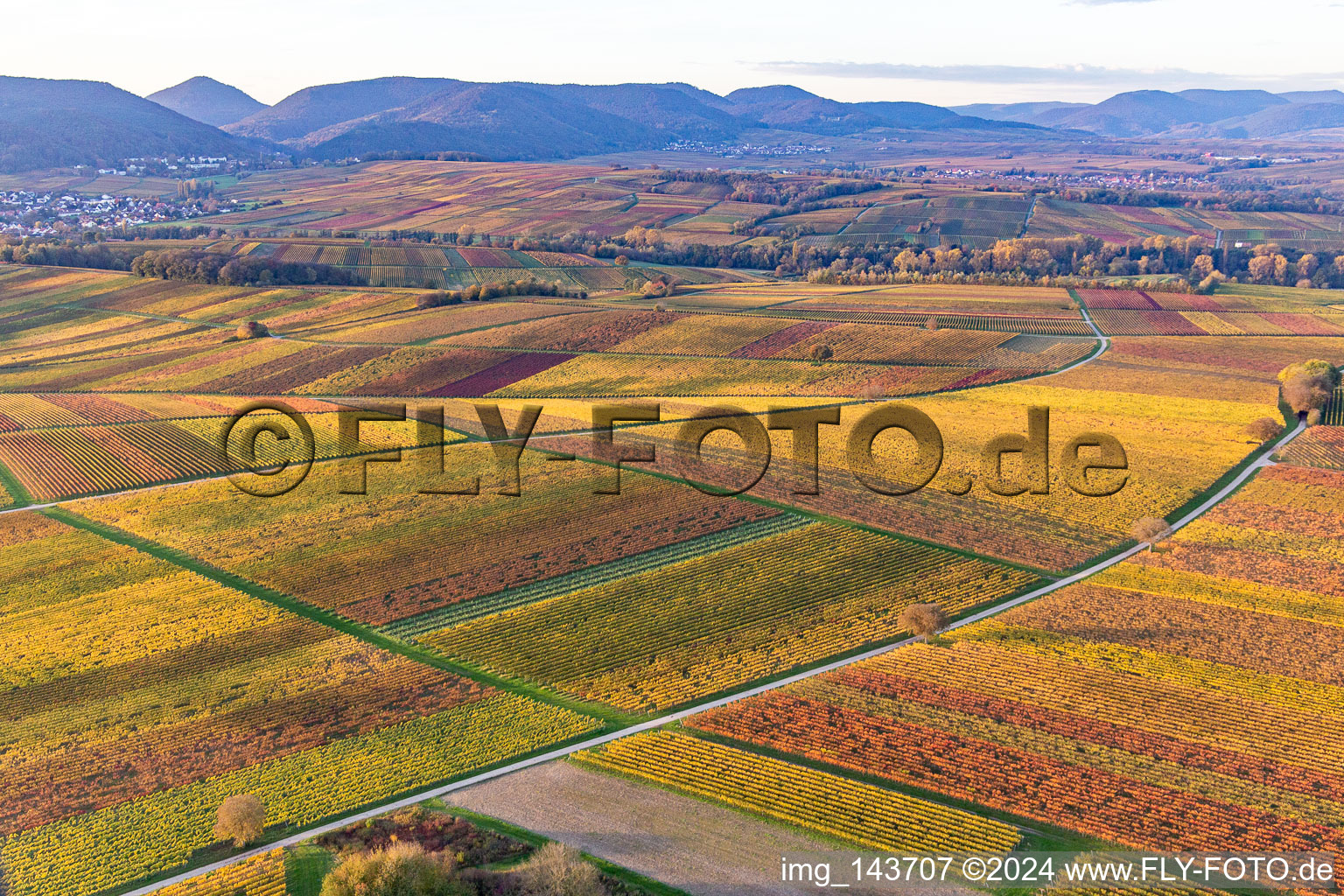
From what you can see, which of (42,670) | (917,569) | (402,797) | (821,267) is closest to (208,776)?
(402,797)

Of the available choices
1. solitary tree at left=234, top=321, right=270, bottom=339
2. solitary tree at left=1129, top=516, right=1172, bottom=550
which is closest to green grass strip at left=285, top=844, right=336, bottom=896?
solitary tree at left=1129, top=516, right=1172, bottom=550

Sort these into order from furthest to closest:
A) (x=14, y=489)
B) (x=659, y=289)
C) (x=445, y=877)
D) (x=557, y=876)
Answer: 1. (x=659, y=289)
2. (x=14, y=489)
3. (x=445, y=877)
4. (x=557, y=876)

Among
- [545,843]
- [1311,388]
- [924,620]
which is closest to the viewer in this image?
[545,843]

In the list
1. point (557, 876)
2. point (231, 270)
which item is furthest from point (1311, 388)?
point (231, 270)

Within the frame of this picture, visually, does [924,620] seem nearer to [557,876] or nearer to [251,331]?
[557,876]

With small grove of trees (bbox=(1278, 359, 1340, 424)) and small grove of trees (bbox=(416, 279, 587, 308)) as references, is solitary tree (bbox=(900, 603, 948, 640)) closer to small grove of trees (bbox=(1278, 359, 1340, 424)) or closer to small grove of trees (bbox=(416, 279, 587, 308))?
small grove of trees (bbox=(1278, 359, 1340, 424))

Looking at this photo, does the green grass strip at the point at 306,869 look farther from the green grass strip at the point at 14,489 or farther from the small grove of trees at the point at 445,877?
the green grass strip at the point at 14,489
